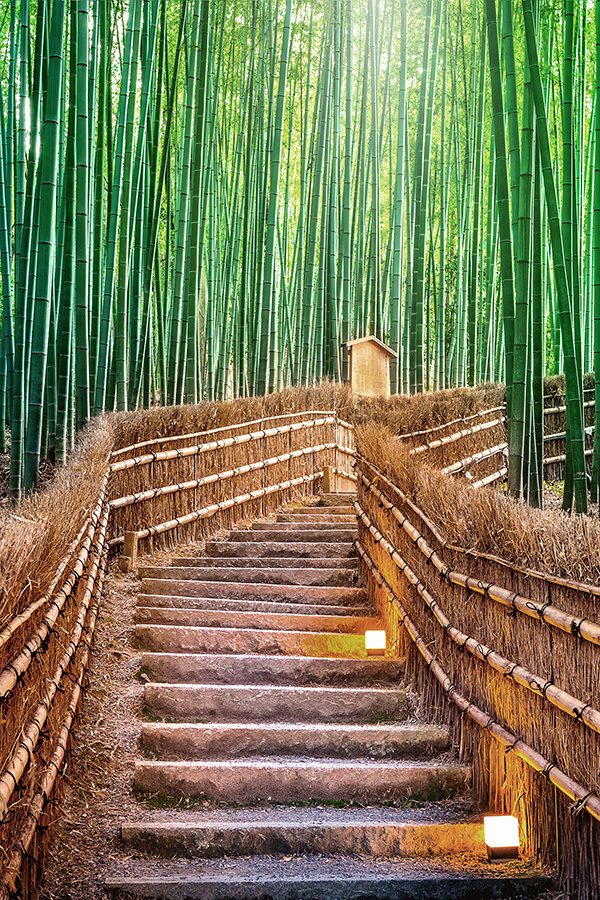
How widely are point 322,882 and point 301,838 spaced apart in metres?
0.23

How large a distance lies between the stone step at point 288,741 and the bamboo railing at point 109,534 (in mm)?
310

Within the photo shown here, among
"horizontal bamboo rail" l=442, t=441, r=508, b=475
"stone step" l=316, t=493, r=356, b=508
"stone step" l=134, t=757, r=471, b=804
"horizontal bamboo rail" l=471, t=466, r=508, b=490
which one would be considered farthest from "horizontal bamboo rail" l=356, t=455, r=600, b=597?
"horizontal bamboo rail" l=471, t=466, r=508, b=490

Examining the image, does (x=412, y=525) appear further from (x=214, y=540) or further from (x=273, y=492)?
(x=273, y=492)

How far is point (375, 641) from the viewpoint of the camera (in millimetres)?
3812

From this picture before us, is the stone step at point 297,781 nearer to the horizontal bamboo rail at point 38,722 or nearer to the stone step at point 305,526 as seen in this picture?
the horizontal bamboo rail at point 38,722

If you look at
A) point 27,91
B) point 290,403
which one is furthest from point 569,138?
point 27,91

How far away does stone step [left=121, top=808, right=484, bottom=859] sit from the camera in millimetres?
2537

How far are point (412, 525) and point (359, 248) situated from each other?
6022 millimetres

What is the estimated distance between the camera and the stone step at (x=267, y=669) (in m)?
3.52

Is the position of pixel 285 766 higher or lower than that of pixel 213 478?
lower

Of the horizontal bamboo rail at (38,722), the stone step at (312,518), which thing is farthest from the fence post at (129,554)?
the stone step at (312,518)

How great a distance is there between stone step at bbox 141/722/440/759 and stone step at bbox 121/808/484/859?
39cm

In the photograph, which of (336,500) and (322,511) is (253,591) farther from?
(336,500)

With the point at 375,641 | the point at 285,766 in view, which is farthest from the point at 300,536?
the point at 285,766
